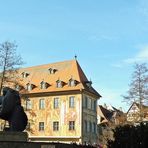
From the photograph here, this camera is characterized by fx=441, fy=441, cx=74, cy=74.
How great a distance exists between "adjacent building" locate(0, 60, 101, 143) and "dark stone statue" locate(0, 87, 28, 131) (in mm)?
47282

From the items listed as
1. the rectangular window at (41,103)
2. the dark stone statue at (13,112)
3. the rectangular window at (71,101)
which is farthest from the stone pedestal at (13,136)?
the rectangular window at (41,103)

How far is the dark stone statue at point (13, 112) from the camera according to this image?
19203 millimetres

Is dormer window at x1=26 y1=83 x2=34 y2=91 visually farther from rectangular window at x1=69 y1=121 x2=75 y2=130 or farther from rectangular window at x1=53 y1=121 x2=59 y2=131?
rectangular window at x1=69 y1=121 x2=75 y2=130

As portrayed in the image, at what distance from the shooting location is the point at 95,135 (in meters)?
73.4

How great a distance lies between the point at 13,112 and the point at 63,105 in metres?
51.1

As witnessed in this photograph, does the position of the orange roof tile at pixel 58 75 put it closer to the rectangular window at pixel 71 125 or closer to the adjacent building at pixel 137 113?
the rectangular window at pixel 71 125

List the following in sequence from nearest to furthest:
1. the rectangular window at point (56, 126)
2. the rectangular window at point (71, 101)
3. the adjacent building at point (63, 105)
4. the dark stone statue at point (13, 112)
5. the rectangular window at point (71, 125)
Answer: the dark stone statue at point (13, 112) → the rectangular window at point (71, 125) → the adjacent building at point (63, 105) → the rectangular window at point (71, 101) → the rectangular window at point (56, 126)

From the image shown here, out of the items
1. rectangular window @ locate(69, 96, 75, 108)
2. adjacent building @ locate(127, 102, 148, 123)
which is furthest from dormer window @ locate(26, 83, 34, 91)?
adjacent building @ locate(127, 102, 148, 123)

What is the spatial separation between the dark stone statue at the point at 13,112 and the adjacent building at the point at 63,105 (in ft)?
155

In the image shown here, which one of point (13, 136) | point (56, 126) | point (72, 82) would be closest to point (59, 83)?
point (72, 82)

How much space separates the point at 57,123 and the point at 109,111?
24589 millimetres

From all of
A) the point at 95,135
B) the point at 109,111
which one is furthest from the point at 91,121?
the point at 109,111

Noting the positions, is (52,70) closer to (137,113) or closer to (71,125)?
(71,125)

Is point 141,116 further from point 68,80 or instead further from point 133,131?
point 68,80
